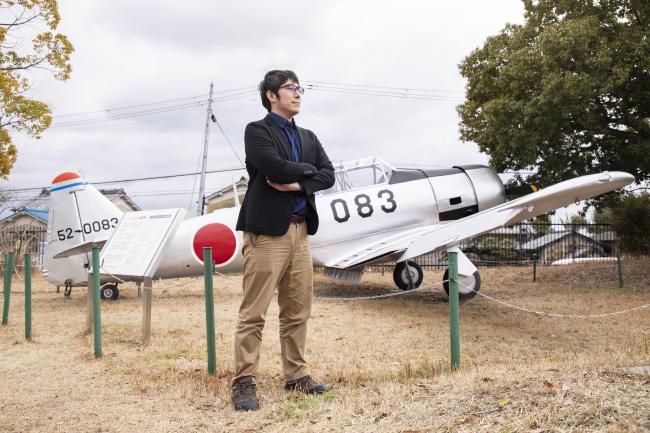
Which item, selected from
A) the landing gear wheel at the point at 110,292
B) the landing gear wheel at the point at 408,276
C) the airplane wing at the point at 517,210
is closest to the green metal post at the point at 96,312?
the airplane wing at the point at 517,210

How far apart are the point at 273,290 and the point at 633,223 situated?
669 inches

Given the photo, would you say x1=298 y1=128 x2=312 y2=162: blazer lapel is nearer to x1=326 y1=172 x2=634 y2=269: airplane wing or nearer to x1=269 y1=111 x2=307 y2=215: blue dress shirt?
x1=269 y1=111 x2=307 y2=215: blue dress shirt

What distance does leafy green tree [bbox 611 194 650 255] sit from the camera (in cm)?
1697

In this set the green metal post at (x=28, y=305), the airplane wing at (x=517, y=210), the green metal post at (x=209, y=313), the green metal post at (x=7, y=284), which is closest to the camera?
the green metal post at (x=209, y=313)

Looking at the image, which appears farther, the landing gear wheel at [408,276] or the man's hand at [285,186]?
the landing gear wheel at [408,276]

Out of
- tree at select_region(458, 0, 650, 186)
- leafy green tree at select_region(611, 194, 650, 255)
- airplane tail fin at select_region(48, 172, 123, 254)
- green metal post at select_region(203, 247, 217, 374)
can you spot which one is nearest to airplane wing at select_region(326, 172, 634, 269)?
tree at select_region(458, 0, 650, 186)

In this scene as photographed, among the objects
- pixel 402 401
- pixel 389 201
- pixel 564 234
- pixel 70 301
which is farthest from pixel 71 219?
pixel 564 234

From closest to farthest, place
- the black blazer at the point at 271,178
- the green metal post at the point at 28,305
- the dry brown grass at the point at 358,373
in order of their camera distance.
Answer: the dry brown grass at the point at 358,373
the black blazer at the point at 271,178
the green metal post at the point at 28,305

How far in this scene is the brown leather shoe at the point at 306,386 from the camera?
152 inches

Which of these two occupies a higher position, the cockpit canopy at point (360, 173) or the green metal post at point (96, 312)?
the cockpit canopy at point (360, 173)

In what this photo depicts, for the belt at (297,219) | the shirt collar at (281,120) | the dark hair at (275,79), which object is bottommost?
the belt at (297,219)

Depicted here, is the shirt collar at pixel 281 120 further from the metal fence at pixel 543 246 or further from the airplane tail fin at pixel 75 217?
the metal fence at pixel 543 246

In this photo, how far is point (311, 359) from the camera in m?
5.39

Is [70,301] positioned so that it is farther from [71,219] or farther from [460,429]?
[460,429]
